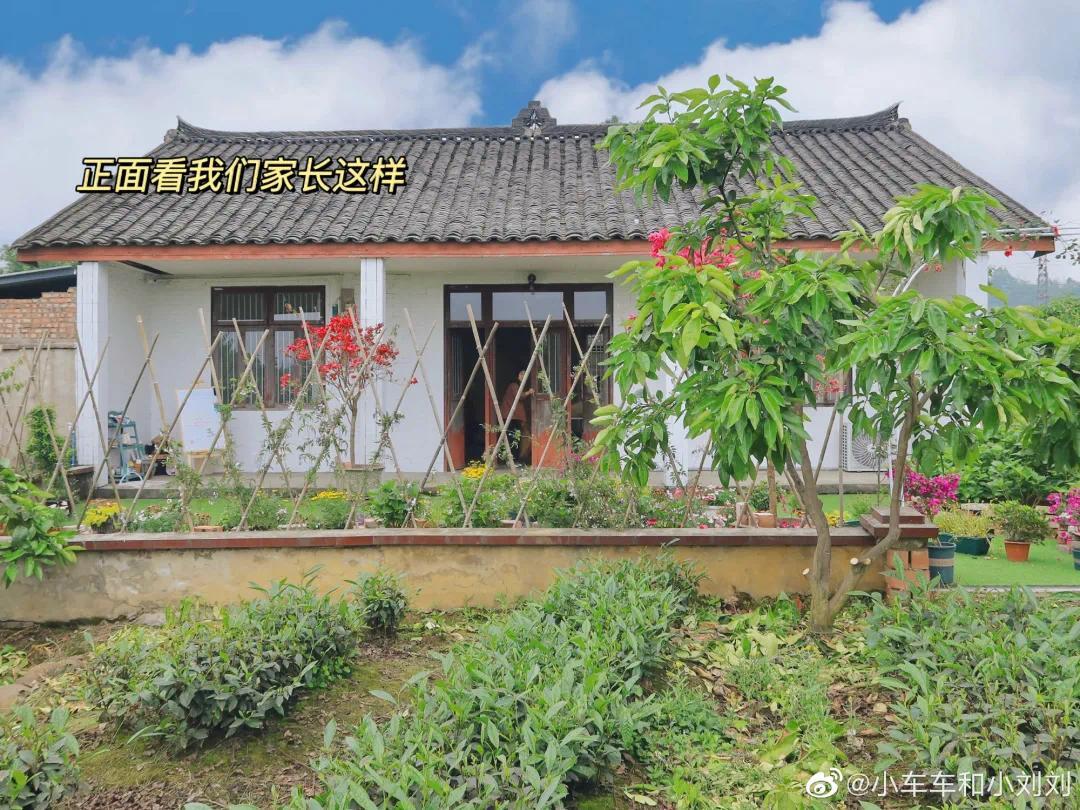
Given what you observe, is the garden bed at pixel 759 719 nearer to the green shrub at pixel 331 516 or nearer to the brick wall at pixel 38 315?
the green shrub at pixel 331 516

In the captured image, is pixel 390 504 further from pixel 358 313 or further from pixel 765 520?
pixel 358 313

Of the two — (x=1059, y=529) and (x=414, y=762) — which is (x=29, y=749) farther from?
(x=1059, y=529)

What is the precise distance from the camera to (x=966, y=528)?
5973mm

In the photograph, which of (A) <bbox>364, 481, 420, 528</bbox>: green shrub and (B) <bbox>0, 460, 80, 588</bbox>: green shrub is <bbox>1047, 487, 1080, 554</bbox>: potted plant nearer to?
(A) <bbox>364, 481, 420, 528</bbox>: green shrub

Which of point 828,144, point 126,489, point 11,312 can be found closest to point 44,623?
point 126,489

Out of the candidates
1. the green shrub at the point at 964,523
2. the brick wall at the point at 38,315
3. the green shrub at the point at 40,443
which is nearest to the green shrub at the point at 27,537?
the green shrub at the point at 40,443

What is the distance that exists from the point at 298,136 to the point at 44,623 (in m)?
9.44

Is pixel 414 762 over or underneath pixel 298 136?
underneath

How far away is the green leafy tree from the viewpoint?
2605 mm

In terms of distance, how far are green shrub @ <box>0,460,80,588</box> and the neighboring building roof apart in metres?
6.65

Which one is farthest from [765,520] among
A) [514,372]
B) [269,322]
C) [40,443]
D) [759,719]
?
[40,443]

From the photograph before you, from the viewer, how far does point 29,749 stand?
2.23 metres

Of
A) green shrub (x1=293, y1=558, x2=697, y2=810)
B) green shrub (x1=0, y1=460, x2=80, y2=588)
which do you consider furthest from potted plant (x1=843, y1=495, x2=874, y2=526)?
green shrub (x1=0, y1=460, x2=80, y2=588)

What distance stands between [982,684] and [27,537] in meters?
4.55
